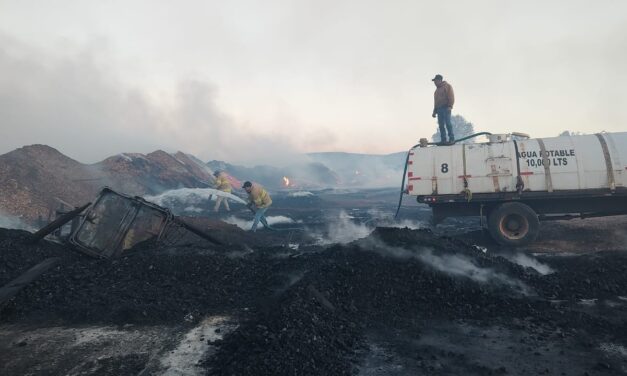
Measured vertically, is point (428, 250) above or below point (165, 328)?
above

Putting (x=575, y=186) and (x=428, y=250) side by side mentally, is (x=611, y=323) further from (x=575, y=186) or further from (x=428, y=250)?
(x=575, y=186)

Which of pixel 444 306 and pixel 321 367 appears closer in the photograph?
pixel 321 367

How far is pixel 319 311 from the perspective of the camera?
200 inches

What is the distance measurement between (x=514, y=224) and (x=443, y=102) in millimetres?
4363

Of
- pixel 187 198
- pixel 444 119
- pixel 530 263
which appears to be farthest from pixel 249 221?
pixel 530 263

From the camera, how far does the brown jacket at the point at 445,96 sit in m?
11.7

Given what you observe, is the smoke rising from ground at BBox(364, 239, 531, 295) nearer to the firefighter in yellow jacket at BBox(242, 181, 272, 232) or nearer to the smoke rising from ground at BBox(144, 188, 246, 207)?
the firefighter in yellow jacket at BBox(242, 181, 272, 232)

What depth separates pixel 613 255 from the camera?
738cm

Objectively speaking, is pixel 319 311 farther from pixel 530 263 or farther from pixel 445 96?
pixel 445 96

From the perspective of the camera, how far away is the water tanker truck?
962 centimetres

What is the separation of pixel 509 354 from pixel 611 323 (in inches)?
68.9

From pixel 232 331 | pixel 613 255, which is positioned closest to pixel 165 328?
pixel 232 331

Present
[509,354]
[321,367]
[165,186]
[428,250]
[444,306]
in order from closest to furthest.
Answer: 1. [321,367]
2. [509,354]
3. [444,306]
4. [428,250]
5. [165,186]

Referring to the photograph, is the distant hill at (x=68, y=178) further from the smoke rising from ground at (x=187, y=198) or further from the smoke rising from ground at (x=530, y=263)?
the smoke rising from ground at (x=530, y=263)
